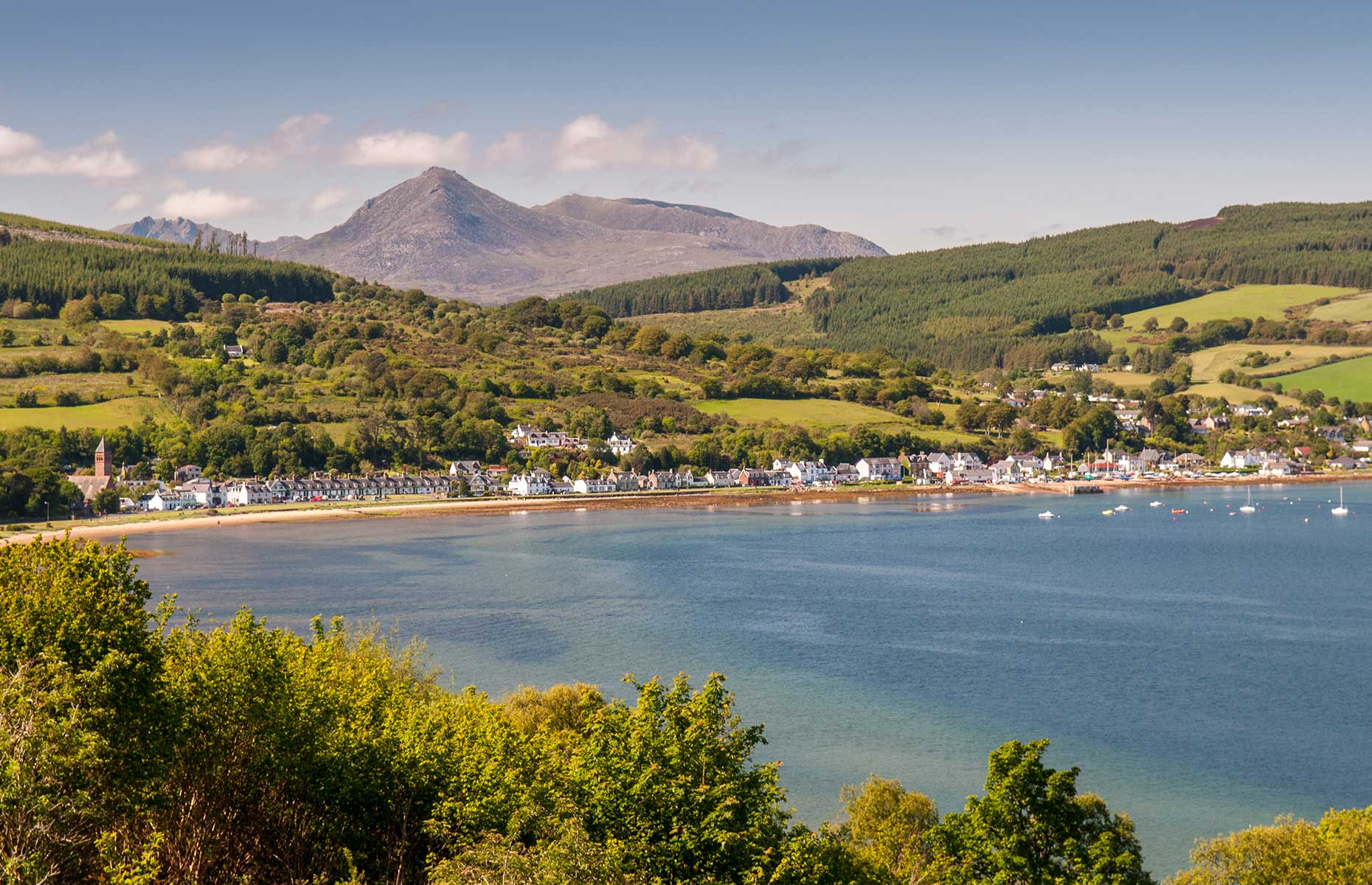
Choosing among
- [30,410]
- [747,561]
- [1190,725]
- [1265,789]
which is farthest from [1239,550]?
[30,410]

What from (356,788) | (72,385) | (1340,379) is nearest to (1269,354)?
(1340,379)

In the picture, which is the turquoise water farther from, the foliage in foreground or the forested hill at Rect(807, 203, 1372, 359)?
the forested hill at Rect(807, 203, 1372, 359)

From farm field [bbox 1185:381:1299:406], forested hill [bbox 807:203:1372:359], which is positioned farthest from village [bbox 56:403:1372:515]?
forested hill [bbox 807:203:1372:359]

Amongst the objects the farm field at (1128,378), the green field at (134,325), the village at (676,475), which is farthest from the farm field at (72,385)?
the farm field at (1128,378)

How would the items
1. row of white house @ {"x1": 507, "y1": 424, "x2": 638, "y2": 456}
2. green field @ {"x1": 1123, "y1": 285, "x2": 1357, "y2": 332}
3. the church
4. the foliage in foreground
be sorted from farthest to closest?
1. green field @ {"x1": 1123, "y1": 285, "x2": 1357, "y2": 332}
2. row of white house @ {"x1": 507, "y1": 424, "x2": 638, "y2": 456}
3. the church
4. the foliage in foreground

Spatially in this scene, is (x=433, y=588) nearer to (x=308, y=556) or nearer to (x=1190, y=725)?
(x=308, y=556)

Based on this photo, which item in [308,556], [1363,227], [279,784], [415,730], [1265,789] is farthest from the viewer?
[1363,227]

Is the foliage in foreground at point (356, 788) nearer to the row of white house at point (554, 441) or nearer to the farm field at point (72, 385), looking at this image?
the farm field at point (72, 385)

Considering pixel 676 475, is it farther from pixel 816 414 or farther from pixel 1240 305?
pixel 1240 305
